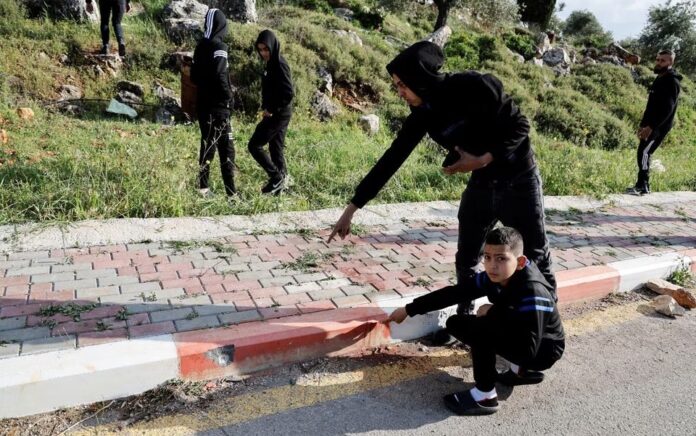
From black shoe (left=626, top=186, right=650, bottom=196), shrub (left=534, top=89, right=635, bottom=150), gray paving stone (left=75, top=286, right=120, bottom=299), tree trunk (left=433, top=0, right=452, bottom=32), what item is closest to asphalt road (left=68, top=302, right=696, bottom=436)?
gray paving stone (left=75, top=286, right=120, bottom=299)

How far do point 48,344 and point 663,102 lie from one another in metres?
7.96

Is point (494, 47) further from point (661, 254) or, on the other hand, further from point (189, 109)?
Result: point (661, 254)

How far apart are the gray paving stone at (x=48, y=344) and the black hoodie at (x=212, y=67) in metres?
3.06

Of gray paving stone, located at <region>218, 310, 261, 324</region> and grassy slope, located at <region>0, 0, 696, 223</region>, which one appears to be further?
grassy slope, located at <region>0, 0, 696, 223</region>

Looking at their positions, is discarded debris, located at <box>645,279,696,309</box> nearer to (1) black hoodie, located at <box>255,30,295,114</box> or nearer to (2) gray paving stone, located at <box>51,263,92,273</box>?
(1) black hoodie, located at <box>255,30,295,114</box>

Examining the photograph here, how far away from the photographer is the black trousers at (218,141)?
17.9ft

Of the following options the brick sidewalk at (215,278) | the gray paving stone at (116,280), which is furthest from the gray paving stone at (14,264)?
the gray paving stone at (116,280)

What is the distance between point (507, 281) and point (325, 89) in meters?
8.49

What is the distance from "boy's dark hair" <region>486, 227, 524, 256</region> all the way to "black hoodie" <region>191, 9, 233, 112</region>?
3536 millimetres

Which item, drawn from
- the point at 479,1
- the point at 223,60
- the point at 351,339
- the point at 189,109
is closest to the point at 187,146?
the point at 189,109

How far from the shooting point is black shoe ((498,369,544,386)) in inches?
121

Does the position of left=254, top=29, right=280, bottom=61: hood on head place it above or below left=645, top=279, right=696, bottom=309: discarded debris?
above

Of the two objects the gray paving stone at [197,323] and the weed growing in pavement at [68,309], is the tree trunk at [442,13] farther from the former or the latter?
the weed growing in pavement at [68,309]

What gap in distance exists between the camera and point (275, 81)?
573 centimetres
